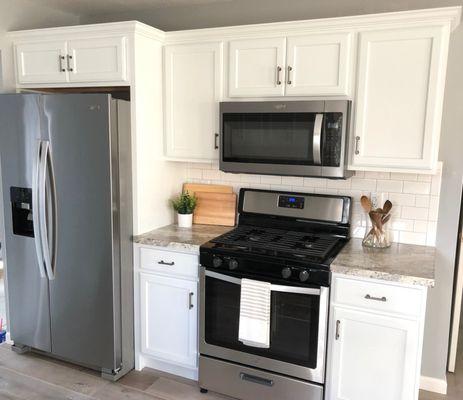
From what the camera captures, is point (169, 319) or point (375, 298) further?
point (169, 319)

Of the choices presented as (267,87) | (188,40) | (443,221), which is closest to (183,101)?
(188,40)

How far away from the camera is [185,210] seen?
305cm

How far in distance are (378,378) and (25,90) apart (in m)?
2.87

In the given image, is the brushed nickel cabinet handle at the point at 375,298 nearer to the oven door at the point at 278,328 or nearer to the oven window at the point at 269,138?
the oven door at the point at 278,328

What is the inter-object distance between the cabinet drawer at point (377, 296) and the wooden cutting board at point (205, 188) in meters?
1.16

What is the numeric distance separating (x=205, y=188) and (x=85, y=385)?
1512 millimetres

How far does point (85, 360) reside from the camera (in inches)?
111

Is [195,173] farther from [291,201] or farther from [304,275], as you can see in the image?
[304,275]

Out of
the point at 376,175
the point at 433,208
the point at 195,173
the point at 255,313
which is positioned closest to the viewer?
the point at 255,313

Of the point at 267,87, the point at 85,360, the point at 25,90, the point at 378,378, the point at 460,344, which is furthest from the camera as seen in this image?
the point at 460,344

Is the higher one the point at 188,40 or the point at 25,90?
the point at 188,40

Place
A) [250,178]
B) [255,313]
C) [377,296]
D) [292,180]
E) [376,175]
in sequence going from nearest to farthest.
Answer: [377,296]
[255,313]
[376,175]
[292,180]
[250,178]

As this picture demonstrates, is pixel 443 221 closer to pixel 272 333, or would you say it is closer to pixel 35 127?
pixel 272 333

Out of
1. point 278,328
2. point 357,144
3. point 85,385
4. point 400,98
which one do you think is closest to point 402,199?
point 357,144
